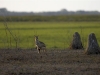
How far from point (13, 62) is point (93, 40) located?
5.42m

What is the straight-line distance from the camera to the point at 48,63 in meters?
21.3

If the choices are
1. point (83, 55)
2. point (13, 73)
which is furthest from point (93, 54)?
point (13, 73)

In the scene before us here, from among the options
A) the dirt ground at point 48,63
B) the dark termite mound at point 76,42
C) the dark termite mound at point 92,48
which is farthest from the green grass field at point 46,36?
the dark termite mound at point 92,48

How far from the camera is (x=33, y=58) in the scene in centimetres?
2303

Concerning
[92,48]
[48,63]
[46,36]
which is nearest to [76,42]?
[92,48]

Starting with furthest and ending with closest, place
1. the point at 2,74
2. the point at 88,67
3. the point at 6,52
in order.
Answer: the point at 6,52 → the point at 88,67 → the point at 2,74

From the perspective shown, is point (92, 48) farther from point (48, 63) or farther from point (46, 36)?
point (46, 36)

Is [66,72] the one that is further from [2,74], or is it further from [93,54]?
[93,54]

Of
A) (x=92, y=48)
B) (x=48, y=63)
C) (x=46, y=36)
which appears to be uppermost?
(x=92, y=48)

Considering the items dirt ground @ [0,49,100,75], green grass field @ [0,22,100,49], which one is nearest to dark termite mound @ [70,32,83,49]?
dirt ground @ [0,49,100,75]

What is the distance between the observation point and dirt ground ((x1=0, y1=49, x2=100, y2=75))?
18953 mm

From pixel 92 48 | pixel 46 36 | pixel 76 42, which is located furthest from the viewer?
pixel 46 36

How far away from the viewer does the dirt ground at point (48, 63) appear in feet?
62.2

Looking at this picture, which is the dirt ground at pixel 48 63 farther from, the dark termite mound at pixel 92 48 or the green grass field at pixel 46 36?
the green grass field at pixel 46 36
